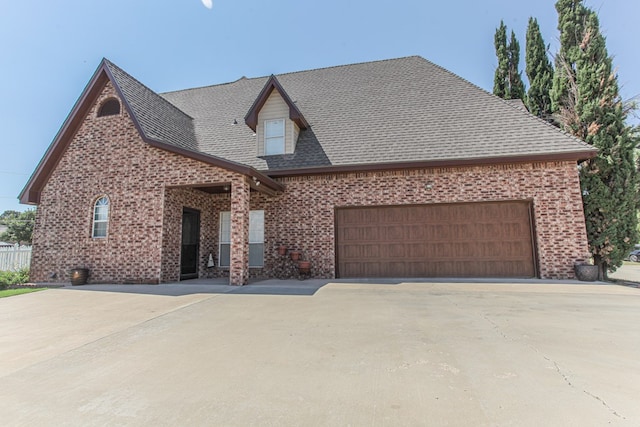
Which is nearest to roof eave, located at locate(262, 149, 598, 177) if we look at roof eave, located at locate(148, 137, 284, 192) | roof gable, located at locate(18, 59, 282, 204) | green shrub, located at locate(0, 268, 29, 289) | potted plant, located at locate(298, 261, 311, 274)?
roof gable, located at locate(18, 59, 282, 204)

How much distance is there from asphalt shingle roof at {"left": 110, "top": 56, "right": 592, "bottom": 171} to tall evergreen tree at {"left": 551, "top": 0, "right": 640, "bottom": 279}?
1123mm

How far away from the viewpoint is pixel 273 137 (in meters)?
10.9

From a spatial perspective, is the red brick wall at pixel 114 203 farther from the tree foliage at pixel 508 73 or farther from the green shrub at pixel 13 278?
the tree foliage at pixel 508 73

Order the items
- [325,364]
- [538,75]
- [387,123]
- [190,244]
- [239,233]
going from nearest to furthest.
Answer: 1. [325,364]
2. [239,233]
3. [190,244]
4. [387,123]
5. [538,75]

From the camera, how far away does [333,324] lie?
4309mm

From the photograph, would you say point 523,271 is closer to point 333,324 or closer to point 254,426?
point 333,324

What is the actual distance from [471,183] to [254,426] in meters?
8.86

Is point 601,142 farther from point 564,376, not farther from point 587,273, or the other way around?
point 564,376

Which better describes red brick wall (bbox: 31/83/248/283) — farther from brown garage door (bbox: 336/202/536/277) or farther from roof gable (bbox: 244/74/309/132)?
brown garage door (bbox: 336/202/536/277)

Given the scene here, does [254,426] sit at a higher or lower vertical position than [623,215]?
lower

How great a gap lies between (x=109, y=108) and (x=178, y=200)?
12.9ft

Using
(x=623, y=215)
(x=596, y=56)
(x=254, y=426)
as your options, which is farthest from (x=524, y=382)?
(x=596, y=56)

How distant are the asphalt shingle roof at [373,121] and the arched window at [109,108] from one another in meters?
0.56

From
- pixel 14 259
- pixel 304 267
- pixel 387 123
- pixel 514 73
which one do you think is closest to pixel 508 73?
pixel 514 73
